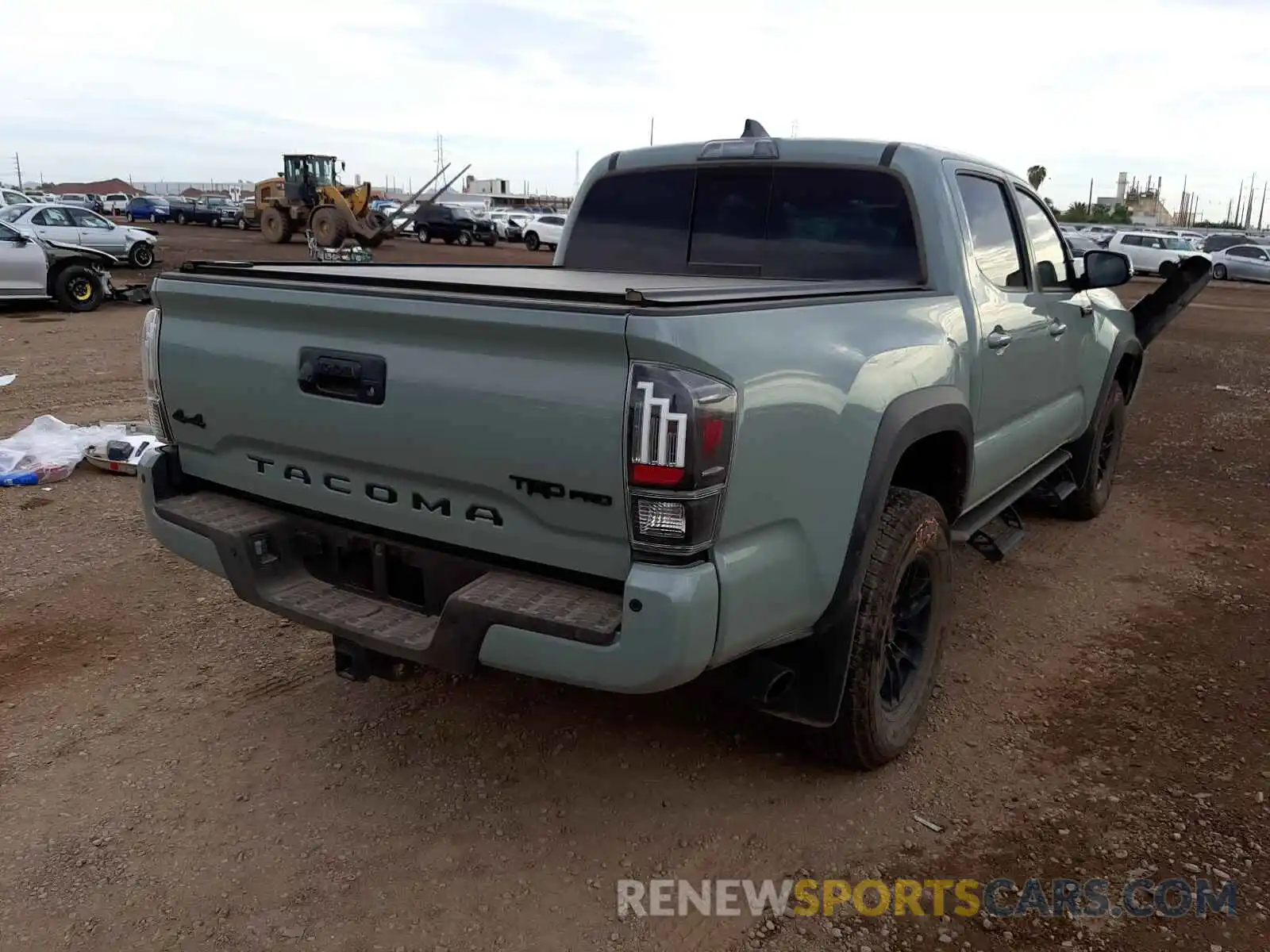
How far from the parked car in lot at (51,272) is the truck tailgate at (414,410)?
13.2 m

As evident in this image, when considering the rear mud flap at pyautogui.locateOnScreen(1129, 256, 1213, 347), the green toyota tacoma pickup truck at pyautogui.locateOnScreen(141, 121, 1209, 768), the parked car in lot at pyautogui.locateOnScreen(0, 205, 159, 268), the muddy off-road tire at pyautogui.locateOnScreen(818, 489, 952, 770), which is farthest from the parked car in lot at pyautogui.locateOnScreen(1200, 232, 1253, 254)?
the muddy off-road tire at pyautogui.locateOnScreen(818, 489, 952, 770)

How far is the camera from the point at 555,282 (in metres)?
3.64

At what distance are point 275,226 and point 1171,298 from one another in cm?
3433

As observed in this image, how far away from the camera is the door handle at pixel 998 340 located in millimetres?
3764

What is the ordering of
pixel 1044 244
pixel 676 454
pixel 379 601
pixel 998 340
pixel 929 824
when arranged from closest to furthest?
pixel 676 454, pixel 379 601, pixel 929 824, pixel 998 340, pixel 1044 244

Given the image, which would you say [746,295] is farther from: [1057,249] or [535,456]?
[1057,249]

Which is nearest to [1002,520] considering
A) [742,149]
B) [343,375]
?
[742,149]

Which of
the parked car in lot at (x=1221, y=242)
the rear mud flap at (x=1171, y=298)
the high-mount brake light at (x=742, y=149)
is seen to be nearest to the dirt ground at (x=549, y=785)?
the rear mud flap at (x=1171, y=298)

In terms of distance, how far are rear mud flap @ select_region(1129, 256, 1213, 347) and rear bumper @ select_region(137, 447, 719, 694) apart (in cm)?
477

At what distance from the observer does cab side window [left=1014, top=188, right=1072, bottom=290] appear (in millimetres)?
4570

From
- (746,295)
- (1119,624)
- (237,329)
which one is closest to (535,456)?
(746,295)

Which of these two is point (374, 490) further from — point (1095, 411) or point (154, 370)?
point (1095, 411)

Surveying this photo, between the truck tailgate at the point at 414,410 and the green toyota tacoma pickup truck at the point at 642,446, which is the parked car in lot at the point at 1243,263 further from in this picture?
the truck tailgate at the point at 414,410

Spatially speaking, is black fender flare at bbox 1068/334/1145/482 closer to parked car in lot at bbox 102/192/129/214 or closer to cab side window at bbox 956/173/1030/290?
cab side window at bbox 956/173/1030/290
